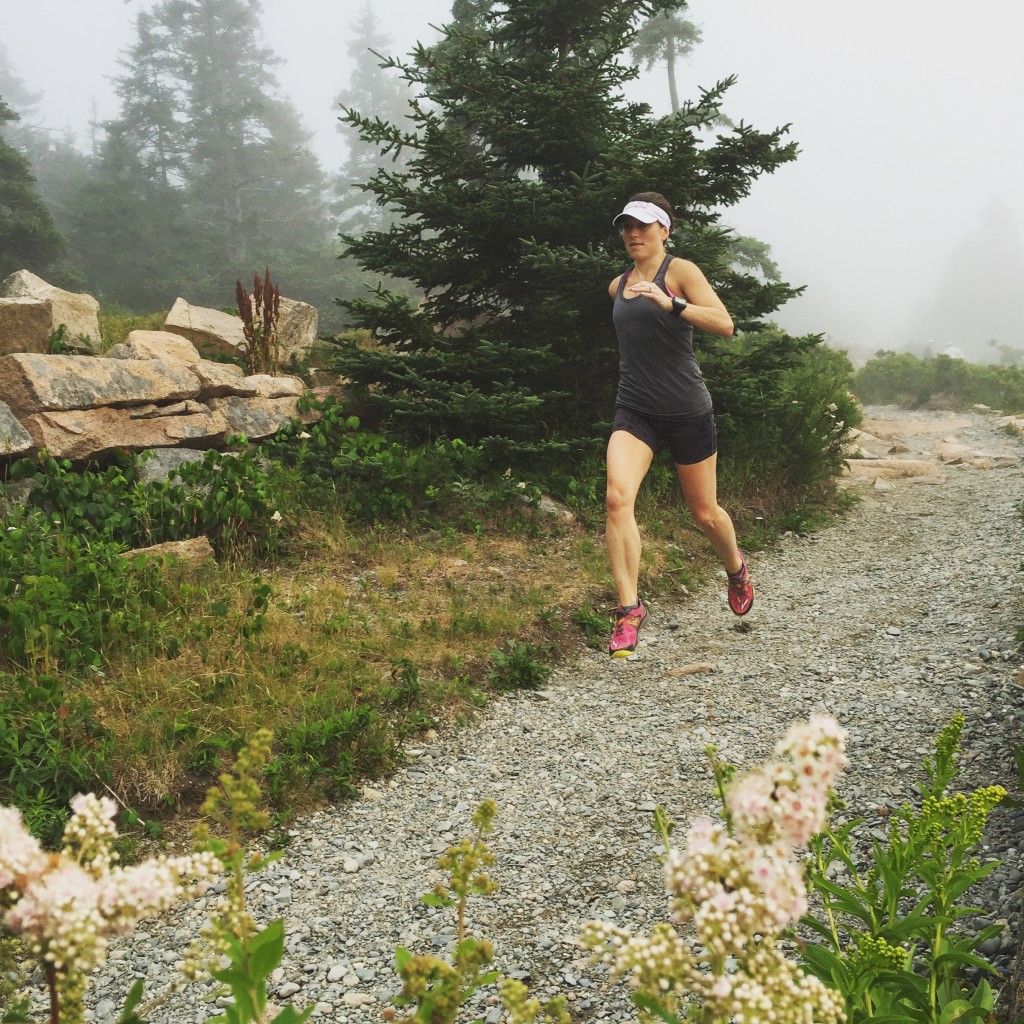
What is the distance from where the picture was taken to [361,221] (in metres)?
46.8

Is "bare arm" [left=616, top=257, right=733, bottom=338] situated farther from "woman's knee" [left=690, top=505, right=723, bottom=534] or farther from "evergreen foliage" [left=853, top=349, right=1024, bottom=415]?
"evergreen foliage" [left=853, top=349, right=1024, bottom=415]

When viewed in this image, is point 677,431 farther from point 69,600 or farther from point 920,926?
point 69,600

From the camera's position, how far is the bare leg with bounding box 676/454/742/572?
17.6 ft

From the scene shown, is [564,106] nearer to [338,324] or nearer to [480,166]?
[480,166]

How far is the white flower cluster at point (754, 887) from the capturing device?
100 centimetres

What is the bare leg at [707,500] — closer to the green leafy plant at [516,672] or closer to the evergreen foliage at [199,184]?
the green leafy plant at [516,672]

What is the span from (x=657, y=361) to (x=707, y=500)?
3.28 feet

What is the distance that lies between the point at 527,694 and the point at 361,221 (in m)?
45.7

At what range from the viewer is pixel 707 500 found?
5457mm

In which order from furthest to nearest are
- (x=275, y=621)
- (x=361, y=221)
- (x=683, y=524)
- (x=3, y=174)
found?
1. (x=361, y=221)
2. (x=3, y=174)
3. (x=683, y=524)
4. (x=275, y=621)

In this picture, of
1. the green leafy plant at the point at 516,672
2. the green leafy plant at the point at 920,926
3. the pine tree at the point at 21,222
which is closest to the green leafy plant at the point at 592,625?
the green leafy plant at the point at 516,672

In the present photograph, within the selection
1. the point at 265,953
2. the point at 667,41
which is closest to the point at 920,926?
the point at 265,953

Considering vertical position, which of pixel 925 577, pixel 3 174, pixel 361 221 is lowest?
pixel 925 577

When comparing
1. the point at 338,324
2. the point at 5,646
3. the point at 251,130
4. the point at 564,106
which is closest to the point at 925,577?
the point at 564,106
